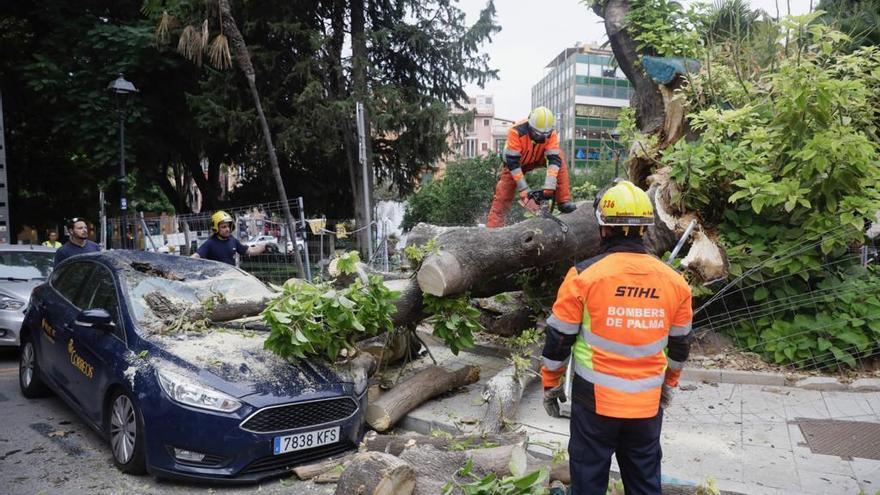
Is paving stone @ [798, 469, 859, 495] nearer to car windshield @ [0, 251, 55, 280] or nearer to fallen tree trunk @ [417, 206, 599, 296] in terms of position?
fallen tree trunk @ [417, 206, 599, 296]

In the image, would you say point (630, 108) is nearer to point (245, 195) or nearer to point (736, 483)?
point (736, 483)

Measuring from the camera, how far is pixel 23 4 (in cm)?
1730

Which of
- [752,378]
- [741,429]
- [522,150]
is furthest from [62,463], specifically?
[752,378]

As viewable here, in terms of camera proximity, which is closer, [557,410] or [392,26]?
[557,410]

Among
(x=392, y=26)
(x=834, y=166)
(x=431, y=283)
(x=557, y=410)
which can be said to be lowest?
(x=557, y=410)

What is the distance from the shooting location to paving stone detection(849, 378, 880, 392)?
5941 mm

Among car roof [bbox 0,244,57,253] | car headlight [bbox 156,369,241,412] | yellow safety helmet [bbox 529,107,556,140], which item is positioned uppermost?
yellow safety helmet [bbox 529,107,556,140]

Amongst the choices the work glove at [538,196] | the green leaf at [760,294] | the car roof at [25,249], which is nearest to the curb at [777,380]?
the green leaf at [760,294]

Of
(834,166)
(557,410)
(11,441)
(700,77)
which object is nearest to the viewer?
(557,410)

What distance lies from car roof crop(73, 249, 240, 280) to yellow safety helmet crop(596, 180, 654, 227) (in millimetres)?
4072

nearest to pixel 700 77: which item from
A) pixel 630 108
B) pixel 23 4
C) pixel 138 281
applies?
pixel 630 108

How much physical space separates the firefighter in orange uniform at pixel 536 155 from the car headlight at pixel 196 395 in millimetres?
4340

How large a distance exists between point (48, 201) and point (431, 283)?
22.8 m

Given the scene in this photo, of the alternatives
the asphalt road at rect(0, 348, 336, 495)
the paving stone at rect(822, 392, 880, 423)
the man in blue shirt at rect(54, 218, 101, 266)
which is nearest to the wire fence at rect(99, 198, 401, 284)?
the man in blue shirt at rect(54, 218, 101, 266)
